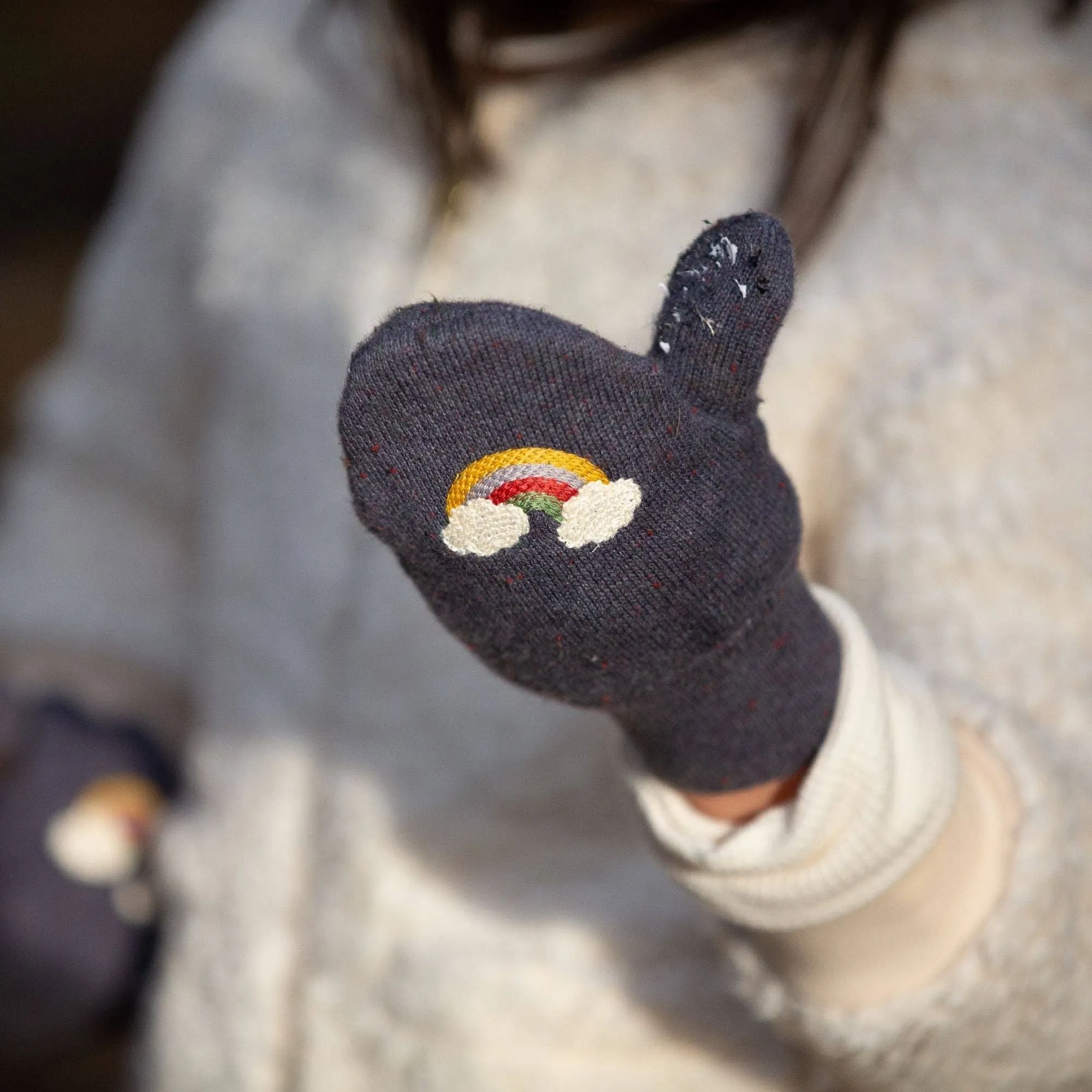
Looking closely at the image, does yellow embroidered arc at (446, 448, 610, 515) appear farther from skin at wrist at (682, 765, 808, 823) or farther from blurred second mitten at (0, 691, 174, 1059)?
blurred second mitten at (0, 691, 174, 1059)

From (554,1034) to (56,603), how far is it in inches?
21.9

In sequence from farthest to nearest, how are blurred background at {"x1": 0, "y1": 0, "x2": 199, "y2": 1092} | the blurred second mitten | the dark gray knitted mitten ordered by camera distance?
blurred background at {"x1": 0, "y1": 0, "x2": 199, "y2": 1092}, the blurred second mitten, the dark gray knitted mitten

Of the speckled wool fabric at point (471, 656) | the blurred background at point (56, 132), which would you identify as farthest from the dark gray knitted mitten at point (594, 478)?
the blurred background at point (56, 132)

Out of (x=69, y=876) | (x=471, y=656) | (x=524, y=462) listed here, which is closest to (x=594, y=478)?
(x=524, y=462)

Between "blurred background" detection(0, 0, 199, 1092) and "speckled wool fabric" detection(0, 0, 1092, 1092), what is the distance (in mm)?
1704

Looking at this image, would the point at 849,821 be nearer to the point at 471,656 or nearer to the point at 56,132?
the point at 471,656

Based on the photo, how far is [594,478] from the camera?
363mm

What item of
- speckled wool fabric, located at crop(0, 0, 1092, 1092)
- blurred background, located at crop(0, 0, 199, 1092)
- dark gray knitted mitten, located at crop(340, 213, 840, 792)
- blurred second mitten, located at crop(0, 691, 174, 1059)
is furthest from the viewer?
blurred background, located at crop(0, 0, 199, 1092)

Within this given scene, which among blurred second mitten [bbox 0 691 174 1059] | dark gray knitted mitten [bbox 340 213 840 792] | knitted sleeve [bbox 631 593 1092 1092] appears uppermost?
dark gray knitted mitten [bbox 340 213 840 792]

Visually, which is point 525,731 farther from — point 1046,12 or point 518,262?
point 1046,12

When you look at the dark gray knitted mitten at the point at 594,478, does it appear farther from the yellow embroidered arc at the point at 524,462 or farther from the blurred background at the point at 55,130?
the blurred background at the point at 55,130

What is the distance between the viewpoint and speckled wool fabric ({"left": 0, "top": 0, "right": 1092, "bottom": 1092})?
49 centimetres

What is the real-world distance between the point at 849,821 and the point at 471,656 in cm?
28

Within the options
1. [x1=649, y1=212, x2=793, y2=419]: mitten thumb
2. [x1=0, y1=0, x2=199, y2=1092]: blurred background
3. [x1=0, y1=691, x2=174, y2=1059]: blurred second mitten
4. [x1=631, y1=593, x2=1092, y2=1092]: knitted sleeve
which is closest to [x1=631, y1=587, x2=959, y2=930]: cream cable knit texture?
[x1=631, y1=593, x2=1092, y2=1092]: knitted sleeve
